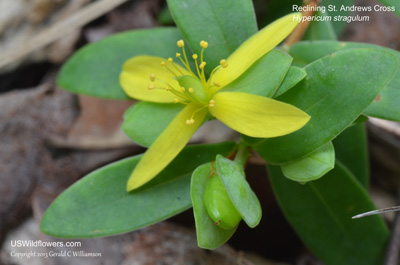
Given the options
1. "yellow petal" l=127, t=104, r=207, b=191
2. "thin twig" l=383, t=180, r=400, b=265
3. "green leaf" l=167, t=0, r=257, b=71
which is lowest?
"thin twig" l=383, t=180, r=400, b=265

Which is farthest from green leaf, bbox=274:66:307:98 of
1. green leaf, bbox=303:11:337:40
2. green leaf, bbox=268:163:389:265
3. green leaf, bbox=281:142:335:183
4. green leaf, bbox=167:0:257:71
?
green leaf, bbox=303:11:337:40

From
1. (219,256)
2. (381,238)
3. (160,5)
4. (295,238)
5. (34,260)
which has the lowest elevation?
(295,238)

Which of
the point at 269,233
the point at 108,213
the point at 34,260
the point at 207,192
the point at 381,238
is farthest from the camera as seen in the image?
the point at 269,233

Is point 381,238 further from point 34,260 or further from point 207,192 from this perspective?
point 34,260

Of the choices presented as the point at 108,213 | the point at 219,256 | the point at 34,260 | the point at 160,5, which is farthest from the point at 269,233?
the point at 160,5

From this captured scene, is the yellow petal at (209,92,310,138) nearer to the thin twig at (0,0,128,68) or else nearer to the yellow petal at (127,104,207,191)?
the yellow petal at (127,104,207,191)

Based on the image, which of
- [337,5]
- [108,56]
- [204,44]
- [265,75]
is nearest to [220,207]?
[265,75]

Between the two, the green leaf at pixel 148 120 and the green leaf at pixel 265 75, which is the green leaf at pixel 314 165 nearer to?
the green leaf at pixel 265 75
